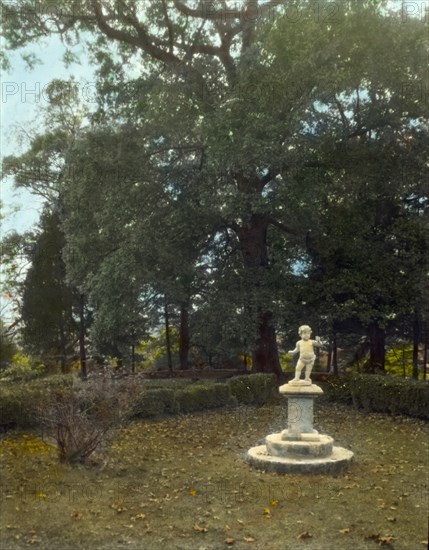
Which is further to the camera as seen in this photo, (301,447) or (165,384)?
(165,384)

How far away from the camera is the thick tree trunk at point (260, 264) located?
73.0 feet

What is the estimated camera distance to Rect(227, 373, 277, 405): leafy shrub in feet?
62.2

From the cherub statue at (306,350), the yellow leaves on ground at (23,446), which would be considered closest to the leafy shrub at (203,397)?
the yellow leaves on ground at (23,446)

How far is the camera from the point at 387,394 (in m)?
16.8

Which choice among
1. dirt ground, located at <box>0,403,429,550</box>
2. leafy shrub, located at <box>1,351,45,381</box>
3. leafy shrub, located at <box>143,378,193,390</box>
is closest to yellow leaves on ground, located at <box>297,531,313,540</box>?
dirt ground, located at <box>0,403,429,550</box>

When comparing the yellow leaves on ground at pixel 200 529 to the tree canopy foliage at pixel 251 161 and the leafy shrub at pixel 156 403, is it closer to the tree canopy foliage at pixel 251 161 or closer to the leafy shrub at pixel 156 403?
the leafy shrub at pixel 156 403

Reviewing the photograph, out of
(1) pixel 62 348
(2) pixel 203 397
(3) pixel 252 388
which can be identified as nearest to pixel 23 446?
(2) pixel 203 397

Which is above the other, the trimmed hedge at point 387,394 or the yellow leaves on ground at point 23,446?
the trimmed hedge at point 387,394

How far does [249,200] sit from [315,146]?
306 cm

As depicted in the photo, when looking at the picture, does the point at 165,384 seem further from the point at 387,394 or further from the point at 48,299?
the point at 48,299

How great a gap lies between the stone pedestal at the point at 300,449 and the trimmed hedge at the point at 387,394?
506cm

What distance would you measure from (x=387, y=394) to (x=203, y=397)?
4.99m

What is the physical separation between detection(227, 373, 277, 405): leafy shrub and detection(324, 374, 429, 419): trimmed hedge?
2339 mm

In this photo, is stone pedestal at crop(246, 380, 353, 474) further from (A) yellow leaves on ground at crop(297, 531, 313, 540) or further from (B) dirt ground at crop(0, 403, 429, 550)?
(A) yellow leaves on ground at crop(297, 531, 313, 540)
